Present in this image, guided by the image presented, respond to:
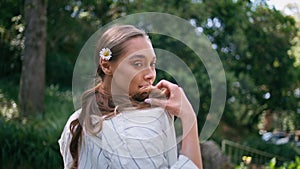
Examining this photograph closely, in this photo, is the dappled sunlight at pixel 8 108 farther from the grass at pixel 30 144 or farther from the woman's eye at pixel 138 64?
the woman's eye at pixel 138 64

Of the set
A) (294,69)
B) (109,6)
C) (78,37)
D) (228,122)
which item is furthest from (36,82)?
(294,69)

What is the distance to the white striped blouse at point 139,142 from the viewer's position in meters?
1.34

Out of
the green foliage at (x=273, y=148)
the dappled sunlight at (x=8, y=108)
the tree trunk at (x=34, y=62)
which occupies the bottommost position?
the green foliage at (x=273, y=148)

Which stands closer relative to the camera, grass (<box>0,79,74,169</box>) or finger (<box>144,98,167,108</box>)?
finger (<box>144,98,167,108</box>)

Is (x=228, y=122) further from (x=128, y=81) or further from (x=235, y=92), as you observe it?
(x=128, y=81)

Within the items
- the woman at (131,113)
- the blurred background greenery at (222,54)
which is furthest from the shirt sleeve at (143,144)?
the blurred background greenery at (222,54)

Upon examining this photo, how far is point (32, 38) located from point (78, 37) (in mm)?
4100

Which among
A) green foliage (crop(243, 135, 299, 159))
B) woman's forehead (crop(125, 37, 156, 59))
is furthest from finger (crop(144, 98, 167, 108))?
green foliage (crop(243, 135, 299, 159))

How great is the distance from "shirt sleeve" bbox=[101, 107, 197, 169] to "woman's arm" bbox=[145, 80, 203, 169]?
2 cm

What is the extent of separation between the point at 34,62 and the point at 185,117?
270 inches

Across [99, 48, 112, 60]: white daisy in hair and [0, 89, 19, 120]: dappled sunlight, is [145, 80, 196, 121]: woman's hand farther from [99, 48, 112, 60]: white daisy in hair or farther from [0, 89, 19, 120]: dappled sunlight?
[0, 89, 19, 120]: dappled sunlight

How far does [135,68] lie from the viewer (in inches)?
55.2

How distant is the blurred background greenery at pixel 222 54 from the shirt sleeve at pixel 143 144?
559 cm

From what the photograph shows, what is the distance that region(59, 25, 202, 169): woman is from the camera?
4.44ft
